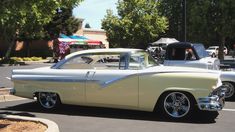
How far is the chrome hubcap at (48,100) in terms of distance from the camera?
1041 cm

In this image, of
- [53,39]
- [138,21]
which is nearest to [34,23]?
[138,21]

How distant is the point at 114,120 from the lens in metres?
9.23

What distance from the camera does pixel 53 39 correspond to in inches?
1860

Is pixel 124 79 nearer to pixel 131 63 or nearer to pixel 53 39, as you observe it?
pixel 131 63

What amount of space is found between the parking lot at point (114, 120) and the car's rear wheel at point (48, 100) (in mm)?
154

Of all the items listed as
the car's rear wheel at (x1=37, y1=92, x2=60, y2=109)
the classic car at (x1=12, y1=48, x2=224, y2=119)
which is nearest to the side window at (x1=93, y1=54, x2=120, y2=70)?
the classic car at (x1=12, y1=48, x2=224, y2=119)

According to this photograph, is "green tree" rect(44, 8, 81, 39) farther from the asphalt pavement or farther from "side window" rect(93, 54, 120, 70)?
the asphalt pavement

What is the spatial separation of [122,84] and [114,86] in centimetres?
20

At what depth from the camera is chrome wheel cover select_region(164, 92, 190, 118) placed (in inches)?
364

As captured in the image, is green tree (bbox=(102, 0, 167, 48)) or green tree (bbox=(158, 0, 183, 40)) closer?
green tree (bbox=(102, 0, 167, 48))

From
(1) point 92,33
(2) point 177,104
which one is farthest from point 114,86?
(1) point 92,33

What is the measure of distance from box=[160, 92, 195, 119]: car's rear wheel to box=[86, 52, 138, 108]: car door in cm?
65

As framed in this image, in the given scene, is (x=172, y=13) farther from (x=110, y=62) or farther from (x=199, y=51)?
(x=110, y=62)

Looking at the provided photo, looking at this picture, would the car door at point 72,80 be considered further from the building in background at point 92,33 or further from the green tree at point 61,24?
the building in background at point 92,33
